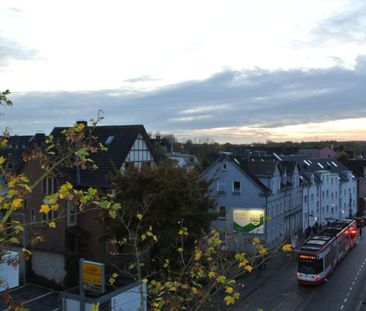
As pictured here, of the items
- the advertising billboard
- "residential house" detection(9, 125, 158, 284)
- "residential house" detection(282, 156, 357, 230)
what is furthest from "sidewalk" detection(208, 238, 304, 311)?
"residential house" detection(282, 156, 357, 230)

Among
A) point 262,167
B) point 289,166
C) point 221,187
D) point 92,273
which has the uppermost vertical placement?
point 262,167

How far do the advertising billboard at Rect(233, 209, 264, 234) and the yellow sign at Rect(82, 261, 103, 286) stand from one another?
2981cm

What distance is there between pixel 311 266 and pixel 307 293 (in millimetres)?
2214

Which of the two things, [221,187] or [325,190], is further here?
[325,190]

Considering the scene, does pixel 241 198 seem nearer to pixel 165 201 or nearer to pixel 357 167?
pixel 165 201

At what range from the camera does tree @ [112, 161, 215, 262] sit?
27469mm

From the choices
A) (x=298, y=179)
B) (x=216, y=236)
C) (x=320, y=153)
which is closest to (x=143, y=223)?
(x=216, y=236)

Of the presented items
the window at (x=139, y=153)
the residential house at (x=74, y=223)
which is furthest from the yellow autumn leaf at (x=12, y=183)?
the window at (x=139, y=153)

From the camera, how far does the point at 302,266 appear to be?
38.9m

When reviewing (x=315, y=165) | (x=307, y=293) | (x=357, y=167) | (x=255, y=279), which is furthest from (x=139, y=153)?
(x=357, y=167)

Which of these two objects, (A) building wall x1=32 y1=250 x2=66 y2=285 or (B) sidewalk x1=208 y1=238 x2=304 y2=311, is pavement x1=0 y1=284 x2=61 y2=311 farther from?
(B) sidewalk x1=208 y1=238 x2=304 y2=311

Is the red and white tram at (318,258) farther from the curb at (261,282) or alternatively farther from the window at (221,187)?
the window at (221,187)

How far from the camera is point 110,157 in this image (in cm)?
3759

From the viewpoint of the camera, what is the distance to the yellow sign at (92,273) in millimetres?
23094
